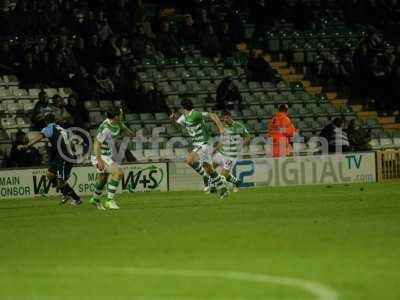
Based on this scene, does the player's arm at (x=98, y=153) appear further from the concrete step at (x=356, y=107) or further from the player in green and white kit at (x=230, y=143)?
the concrete step at (x=356, y=107)

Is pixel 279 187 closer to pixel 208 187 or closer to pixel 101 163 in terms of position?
pixel 208 187

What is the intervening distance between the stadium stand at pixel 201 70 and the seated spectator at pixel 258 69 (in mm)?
237

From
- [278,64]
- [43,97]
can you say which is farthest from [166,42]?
[43,97]

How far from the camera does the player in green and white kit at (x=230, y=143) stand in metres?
27.1

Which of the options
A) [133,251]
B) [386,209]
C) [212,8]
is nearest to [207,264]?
[133,251]

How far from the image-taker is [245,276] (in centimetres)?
1066

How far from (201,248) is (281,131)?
16.6m

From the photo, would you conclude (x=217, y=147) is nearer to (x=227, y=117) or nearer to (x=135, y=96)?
(x=227, y=117)

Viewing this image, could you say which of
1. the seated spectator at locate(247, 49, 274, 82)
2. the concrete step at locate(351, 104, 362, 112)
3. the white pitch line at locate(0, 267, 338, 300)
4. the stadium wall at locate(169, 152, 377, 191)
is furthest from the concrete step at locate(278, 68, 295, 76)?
the white pitch line at locate(0, 267, 338, 300)

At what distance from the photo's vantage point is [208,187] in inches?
1073

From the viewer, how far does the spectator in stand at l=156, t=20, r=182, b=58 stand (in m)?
33.7

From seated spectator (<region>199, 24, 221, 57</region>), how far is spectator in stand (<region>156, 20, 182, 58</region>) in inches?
41.7

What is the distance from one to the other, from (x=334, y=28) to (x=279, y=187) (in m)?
11.3

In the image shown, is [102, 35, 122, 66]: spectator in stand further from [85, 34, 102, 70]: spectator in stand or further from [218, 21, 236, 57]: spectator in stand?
[218, 21, 236, 57]: spectator in stand
